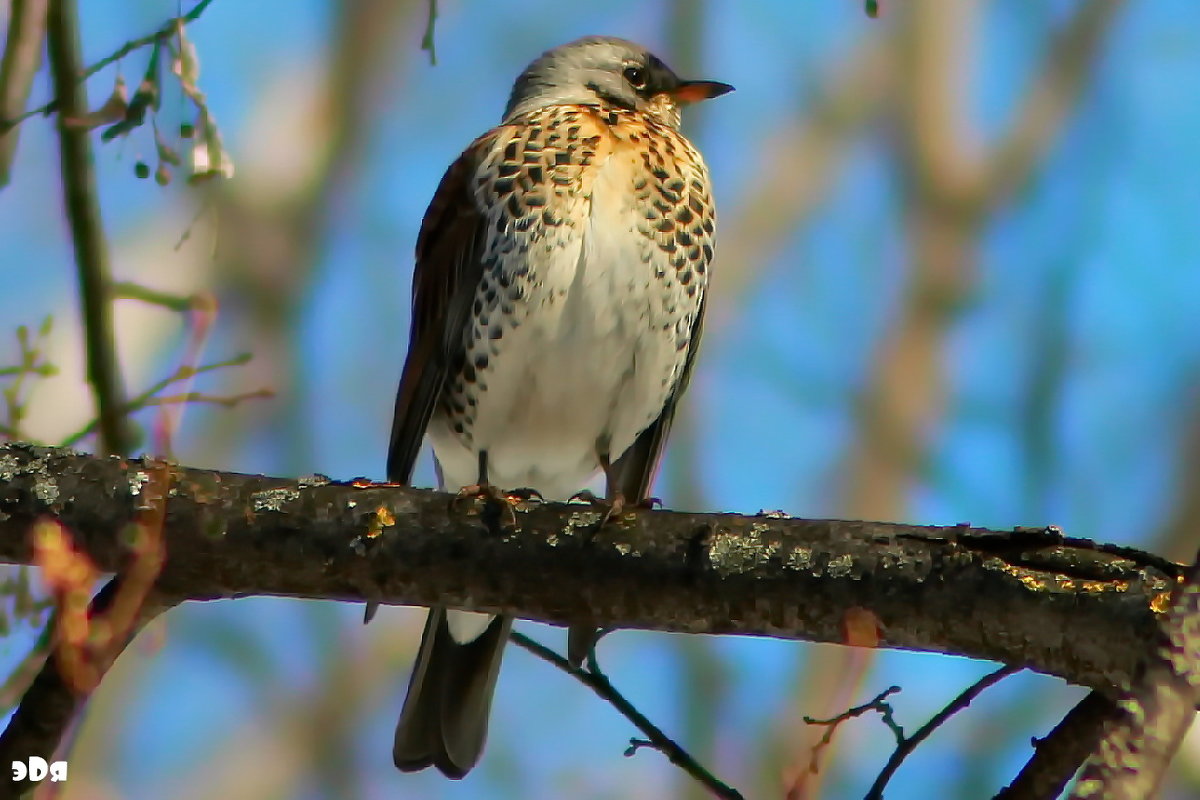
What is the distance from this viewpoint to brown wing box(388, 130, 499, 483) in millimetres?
3820

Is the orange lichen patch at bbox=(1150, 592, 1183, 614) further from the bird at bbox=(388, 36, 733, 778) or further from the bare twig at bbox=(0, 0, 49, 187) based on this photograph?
the bare twig at bbox=(0, 0, 49, 187)

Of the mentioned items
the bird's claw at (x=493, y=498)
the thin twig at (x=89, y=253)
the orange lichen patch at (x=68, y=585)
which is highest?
the thin twig at (x=89, y=253)

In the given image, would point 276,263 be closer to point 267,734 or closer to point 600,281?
point 267,734

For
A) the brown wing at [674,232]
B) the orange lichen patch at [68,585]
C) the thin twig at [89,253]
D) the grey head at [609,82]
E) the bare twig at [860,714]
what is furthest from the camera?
the grey head at [609,82]

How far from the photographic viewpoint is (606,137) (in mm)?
3887

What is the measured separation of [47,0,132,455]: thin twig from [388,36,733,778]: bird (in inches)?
52.3

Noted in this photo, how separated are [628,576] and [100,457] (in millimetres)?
924

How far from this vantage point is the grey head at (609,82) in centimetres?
439

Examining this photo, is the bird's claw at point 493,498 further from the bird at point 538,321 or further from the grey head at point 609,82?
the grey head at point 609,82

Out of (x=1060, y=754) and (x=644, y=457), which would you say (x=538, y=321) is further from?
(x=1060, y=754)

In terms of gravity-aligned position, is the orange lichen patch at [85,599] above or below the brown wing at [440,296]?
below

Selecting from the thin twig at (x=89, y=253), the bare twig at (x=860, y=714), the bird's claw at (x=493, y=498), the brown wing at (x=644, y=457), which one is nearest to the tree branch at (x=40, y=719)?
the thin twig at (x=89, y=253)

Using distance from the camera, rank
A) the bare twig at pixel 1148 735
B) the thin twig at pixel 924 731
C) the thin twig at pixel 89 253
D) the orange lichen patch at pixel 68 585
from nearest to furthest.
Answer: the bare twig at pixel 1148 735
the orange lichen patch at pixel 68 585
the thin twig at pixel 924 731
the thin twig at pixel 89 253

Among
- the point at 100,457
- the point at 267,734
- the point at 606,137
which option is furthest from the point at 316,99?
the point at 100,457
